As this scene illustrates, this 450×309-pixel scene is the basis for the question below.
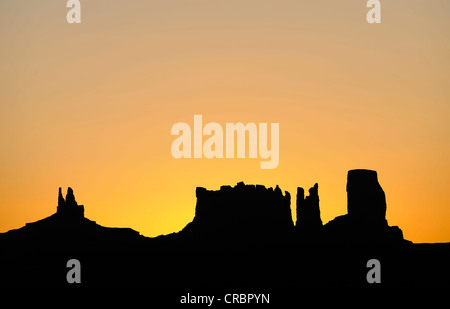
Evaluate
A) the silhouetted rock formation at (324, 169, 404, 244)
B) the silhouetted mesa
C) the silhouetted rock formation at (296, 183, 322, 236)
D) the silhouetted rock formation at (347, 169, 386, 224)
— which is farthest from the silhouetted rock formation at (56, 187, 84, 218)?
the silhouetted rock formation at (347, 169, 386, 224)

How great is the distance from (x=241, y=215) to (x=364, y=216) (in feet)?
98.9

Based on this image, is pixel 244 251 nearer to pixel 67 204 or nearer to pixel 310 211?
pixel 310 211

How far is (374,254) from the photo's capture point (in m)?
158

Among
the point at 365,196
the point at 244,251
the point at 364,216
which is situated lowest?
the point at 244,251

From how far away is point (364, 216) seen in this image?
516 ft

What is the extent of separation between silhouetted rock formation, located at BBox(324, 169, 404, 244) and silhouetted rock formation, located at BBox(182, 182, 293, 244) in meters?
13.2

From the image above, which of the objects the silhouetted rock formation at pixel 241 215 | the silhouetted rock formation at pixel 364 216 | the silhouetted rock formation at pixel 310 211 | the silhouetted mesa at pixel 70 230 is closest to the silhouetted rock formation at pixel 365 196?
the silhouetted rock formation at pixel 364 216

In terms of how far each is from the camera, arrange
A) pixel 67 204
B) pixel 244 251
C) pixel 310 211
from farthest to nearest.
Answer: pixel 244 251, pixel 310 211, pixel 67 204

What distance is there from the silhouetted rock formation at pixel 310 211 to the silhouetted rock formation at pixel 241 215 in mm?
7991

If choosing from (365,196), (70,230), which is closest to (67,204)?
(70,230)

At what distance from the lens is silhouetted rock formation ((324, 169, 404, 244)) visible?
15600cm

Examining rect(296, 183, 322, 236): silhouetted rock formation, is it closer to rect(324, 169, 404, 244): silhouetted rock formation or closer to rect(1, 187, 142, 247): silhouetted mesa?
rect(324, 169, 404, 244): silhouetted rock formation
